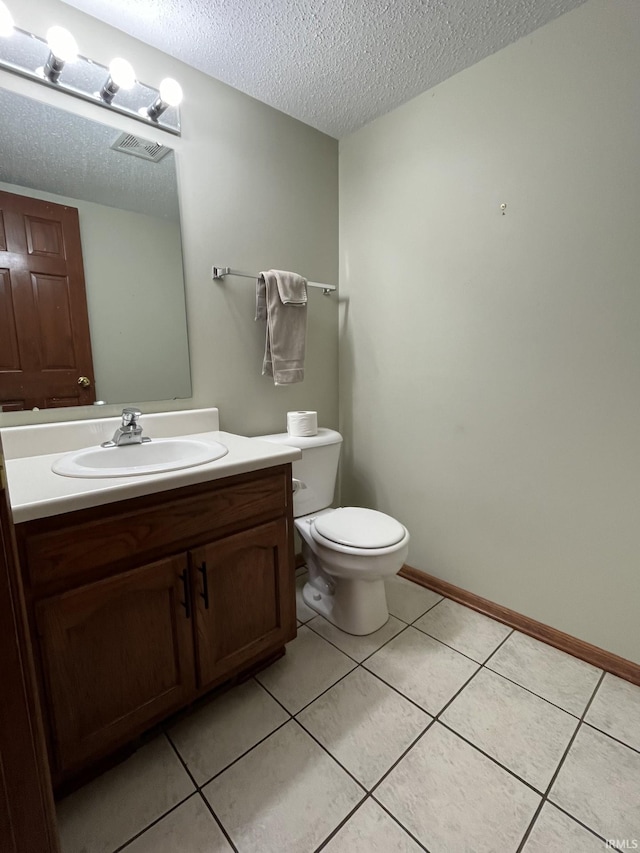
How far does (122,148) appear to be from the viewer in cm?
133

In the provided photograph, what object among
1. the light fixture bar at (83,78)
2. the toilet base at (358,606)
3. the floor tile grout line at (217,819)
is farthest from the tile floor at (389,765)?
the light fixture bar at (83,78)

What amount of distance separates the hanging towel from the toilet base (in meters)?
0.90

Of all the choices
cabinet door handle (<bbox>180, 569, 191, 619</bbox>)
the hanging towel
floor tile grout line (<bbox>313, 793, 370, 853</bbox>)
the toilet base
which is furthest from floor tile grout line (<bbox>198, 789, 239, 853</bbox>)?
the hanging towel

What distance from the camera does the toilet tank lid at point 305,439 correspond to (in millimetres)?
1671

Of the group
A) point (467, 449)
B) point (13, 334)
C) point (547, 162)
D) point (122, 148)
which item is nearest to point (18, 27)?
point (122, 148)

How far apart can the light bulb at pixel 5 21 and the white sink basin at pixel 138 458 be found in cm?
118

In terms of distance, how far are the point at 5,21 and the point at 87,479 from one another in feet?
4.17

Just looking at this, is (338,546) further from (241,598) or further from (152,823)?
(152,823)

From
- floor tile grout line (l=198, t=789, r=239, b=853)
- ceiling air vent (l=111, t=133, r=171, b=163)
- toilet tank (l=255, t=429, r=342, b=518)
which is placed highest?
ceiling air vent (l=111, t=133, r=171, b=163)

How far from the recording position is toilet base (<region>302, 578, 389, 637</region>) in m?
1.53

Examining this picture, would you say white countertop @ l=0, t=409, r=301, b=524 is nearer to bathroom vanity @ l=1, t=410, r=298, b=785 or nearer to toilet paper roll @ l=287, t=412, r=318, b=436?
bathroom vanity @ l=1, t=410, r=298, b=785

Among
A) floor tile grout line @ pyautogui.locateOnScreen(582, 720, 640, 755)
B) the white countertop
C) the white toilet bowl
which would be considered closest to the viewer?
the white countertop

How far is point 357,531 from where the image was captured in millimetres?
1500

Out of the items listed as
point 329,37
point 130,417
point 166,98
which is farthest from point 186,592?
point 329,37
